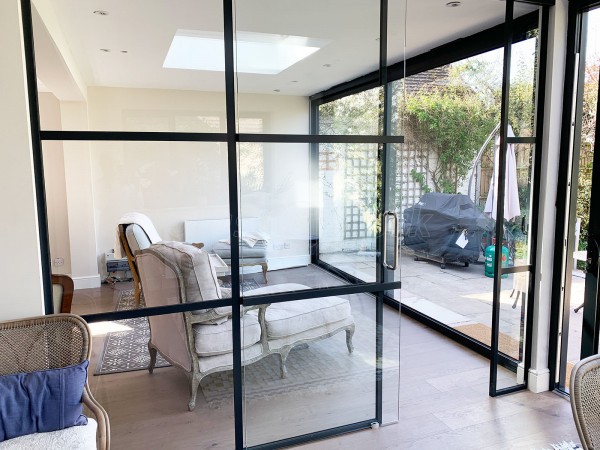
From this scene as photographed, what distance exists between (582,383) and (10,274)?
90.7 inches

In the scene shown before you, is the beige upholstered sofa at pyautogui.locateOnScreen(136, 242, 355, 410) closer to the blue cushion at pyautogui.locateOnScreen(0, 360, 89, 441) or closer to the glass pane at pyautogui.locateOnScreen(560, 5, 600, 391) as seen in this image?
the blue cushion at pyautogui.locateOnScreen(0, 360, 89, 441)

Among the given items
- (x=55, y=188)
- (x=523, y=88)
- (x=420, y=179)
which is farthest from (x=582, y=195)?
(x=55, y=188)

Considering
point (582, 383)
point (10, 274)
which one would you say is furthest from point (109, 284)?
point (582, 383)

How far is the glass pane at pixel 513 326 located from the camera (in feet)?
10.3

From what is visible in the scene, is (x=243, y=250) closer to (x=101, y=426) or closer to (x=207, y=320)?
(x=207, y=320)

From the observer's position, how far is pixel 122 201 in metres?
2.22

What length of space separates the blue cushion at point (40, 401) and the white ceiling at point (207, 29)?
1241mm

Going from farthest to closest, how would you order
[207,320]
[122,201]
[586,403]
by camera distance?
[207,320] < [122,201] < [586,403]

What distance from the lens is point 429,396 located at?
3.08 meters

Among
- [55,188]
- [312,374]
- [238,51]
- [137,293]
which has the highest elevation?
[238,51]

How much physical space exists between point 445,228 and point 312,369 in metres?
2.55

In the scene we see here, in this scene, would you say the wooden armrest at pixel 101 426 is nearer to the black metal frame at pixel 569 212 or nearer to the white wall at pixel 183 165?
the white wall at pixel 183 165

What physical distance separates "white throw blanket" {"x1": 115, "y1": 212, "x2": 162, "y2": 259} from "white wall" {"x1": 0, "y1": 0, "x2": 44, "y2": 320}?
0.37m

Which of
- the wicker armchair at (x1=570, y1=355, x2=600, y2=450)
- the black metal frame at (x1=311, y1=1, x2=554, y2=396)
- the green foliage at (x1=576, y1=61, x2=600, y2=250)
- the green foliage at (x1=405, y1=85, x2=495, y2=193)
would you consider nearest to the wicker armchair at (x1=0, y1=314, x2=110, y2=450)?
the black metal frame at (x1=311, y1=1, x2=554, y2=396)
